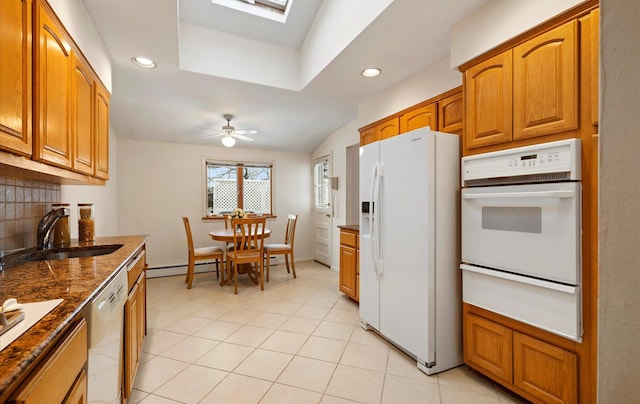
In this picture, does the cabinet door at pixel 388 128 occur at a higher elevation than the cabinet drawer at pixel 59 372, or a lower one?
higher

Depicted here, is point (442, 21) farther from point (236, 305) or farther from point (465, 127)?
point (236, 305)

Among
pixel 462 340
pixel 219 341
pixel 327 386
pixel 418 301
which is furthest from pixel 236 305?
pixel 462 340

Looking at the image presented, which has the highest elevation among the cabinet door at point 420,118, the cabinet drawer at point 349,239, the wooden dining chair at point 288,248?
the cabinet door at point 420,118

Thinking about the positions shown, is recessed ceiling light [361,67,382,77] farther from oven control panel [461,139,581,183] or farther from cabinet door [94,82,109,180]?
cabinet door [94,82,109,180]

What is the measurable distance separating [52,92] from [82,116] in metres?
0.47

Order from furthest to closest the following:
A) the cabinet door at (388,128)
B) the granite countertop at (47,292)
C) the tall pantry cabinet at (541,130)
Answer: the cabinet door at (388,128)
the tall pantry cabinet at (541,130)
the granite countertop at (47,292)

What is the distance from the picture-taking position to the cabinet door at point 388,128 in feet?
9.36

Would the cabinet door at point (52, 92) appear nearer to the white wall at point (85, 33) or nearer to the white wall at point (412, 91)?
the white wall at point (85, 33)

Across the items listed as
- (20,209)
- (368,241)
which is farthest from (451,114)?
(20,209)

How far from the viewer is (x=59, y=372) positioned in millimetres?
723

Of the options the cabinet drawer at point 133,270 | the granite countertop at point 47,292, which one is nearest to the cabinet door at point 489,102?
the granite countertop at point 47,292

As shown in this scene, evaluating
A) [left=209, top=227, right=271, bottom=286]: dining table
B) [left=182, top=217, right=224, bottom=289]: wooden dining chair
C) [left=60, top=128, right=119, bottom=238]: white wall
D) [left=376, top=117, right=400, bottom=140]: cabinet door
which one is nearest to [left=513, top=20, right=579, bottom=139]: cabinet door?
[left=376, top=117, right=400, bottom=140]: cabinet door

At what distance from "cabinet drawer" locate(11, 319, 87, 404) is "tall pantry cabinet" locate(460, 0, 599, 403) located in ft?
6.60

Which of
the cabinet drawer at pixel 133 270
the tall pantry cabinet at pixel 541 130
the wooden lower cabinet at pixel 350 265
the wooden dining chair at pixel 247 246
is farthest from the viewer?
the wooden dining chair at pixel 247 246
